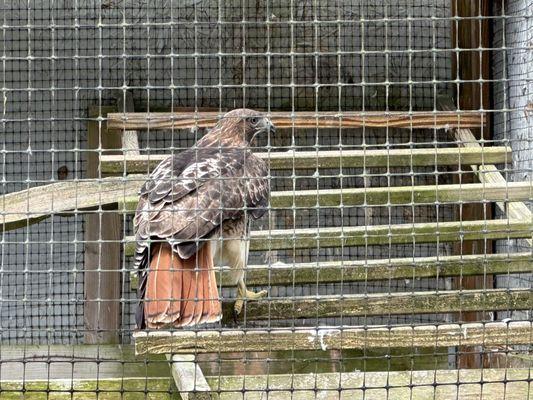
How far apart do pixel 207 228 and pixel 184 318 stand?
1.37ft

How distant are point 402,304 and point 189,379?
96 centimetres

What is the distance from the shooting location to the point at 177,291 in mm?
4047

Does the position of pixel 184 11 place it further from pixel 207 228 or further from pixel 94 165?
pixel 207 228

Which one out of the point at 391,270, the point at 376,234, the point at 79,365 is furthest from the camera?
the point at 79,365

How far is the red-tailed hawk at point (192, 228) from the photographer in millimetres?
3959

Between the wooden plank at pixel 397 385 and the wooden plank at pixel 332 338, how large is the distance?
0.11m

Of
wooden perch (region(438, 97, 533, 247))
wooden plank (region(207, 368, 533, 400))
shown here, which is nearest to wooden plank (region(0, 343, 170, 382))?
wooden plank (region(207, 368, 533, 400))

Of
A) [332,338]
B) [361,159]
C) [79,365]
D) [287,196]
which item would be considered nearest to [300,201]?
[287,196]

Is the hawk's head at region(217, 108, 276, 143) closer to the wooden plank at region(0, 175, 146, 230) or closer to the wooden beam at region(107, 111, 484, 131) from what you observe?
the wooden beam at region(107, 111, 484, 131)

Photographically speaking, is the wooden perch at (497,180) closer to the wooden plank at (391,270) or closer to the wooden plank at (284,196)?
the wooden plank at (284,196)

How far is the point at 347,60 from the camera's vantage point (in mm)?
6527

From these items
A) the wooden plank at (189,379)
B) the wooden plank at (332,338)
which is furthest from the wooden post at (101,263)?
the wooden plank at (332,338)

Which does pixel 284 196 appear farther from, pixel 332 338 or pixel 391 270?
pixel 332 338

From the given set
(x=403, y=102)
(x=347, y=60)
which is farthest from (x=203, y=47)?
(x=403, y=102)
